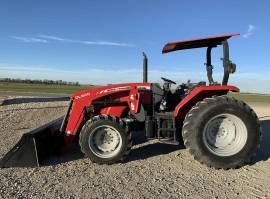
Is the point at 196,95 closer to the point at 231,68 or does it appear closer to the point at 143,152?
the point at 231,68

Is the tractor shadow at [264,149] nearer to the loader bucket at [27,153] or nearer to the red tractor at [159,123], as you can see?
the red tractor at [159,123]

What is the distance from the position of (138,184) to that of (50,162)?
7.09 feet

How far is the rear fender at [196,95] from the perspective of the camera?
7.29m

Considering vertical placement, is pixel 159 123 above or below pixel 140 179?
above

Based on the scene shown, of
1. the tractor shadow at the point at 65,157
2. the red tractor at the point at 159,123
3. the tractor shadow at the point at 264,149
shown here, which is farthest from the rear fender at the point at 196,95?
the tractor shadow at the point at 65,157

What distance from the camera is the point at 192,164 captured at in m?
7.18

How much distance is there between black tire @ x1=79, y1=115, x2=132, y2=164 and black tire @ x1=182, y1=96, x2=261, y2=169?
1117 millimetres

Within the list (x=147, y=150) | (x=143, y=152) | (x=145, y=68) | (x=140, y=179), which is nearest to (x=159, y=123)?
(x=143, y=152)

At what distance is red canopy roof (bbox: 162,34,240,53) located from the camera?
7.24 metres

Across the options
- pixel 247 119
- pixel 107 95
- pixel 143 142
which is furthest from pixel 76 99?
pixel 247 119

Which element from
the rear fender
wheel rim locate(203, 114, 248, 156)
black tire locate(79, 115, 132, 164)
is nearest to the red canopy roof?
the rear fender

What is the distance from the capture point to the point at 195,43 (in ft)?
25.6

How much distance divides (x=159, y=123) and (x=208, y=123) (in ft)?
3.25

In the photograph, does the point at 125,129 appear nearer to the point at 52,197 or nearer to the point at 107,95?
the point at 107,95
